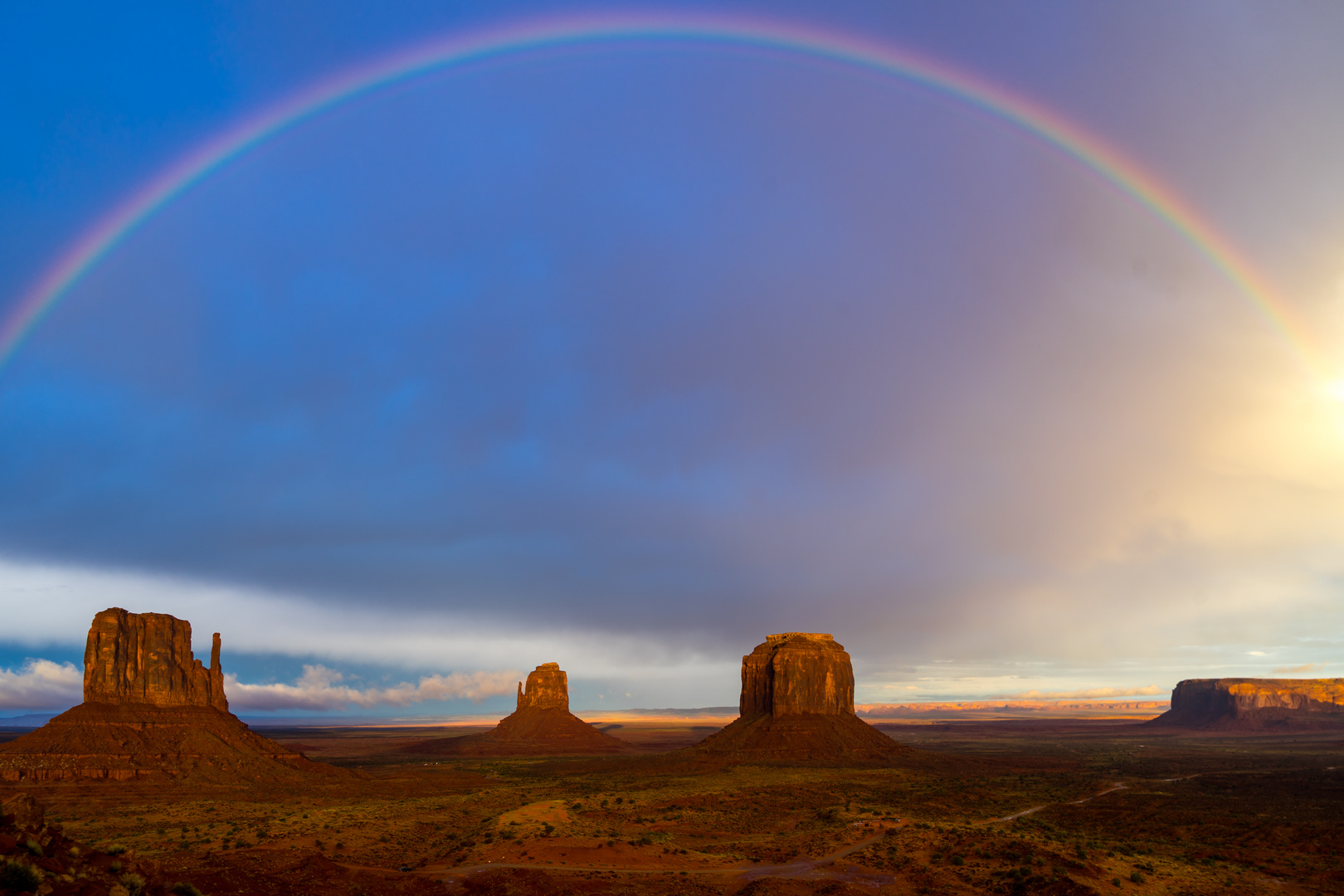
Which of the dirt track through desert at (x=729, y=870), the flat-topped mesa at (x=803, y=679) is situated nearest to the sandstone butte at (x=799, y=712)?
the flat-topped mesa at (x=803, y=679)

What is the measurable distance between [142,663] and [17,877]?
328 feet

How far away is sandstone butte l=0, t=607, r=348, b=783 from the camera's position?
87.9 meters

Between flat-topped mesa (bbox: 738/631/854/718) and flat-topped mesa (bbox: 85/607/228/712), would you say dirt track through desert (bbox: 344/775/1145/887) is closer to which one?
flat-topped mesa (bbox: 85/607/228/712)

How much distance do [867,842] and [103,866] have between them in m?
46.1

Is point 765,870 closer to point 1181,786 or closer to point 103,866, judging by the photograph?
point 103,866

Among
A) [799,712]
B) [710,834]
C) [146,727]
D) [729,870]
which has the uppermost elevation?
[146,727]

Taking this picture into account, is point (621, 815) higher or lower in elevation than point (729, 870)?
lower

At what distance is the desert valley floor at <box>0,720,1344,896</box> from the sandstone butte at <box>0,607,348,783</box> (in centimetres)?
353

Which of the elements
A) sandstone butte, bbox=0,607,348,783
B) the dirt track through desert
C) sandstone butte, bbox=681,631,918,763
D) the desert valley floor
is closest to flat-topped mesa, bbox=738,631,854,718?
sandstone butte, bbox=681,631,918,763

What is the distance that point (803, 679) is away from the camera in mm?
154375

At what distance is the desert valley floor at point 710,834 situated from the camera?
135ft

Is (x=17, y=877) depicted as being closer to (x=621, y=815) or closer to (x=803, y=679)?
(x=621, y=815)

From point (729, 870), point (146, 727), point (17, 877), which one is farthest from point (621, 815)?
point (146, 727)

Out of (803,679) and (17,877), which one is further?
(803,679)
